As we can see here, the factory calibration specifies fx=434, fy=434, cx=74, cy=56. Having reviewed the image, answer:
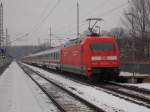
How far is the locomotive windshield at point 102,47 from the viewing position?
88.8ft

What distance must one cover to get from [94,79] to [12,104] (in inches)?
450

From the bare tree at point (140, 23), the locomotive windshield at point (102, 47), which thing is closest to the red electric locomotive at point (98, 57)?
the locomotive windshield at point (102, 47)

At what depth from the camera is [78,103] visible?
1634cm

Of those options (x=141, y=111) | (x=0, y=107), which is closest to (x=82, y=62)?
(x=0, y=107)

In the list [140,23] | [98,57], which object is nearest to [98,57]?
[98,57]

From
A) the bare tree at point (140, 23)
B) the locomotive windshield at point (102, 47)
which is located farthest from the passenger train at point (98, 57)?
the bare tree at point (140, 23)

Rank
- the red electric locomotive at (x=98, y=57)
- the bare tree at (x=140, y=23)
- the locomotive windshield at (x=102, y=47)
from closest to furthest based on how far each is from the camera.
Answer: the red electric locomotive at (x=98, y=57)
the locomotive windshield at (x=102, y=47)
the bare tree at (x=140, y=23)

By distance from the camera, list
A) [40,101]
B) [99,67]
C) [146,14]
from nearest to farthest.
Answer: [40,101]
[99,67]
[146,14]

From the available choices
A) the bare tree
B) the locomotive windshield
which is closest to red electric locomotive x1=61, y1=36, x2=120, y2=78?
the locomotive windshield

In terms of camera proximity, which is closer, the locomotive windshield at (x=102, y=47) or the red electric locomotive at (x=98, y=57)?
the red electric locomotive at (x=98, y=57)

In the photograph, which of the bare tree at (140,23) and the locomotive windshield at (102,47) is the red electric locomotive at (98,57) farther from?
the bare tree at (140,23)

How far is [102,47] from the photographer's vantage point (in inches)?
1071

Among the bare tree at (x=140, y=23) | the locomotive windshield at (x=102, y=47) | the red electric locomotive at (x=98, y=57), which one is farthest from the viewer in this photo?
the bare tree at (x=140, y=23)

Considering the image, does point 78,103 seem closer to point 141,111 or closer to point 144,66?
point 141,111
